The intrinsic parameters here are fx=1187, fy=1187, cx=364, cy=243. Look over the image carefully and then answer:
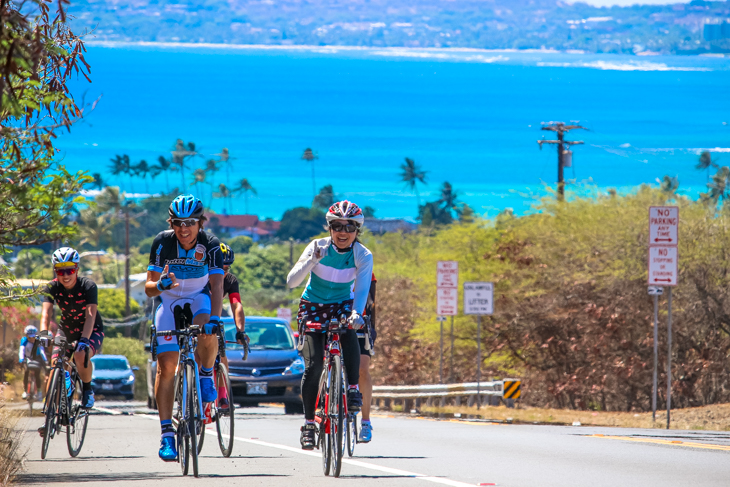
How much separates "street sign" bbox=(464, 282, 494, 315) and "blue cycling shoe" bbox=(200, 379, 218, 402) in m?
14.4

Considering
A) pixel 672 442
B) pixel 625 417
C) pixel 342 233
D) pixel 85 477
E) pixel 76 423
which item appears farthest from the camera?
pixel 625 417

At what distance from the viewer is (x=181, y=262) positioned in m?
9.27

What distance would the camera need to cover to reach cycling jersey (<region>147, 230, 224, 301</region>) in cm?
927

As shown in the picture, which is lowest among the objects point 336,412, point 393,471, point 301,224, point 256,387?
point 393,471

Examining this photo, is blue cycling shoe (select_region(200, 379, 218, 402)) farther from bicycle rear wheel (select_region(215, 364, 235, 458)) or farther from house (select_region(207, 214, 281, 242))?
house (select_region(207, 214, 281, 242))

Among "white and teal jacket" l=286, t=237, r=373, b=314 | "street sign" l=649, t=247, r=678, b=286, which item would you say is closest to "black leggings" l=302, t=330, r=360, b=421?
"white and teal jacket" l=286, t=237, r=373, b=314

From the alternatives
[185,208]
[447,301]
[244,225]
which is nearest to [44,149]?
[185,208]

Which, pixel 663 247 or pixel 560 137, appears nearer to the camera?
pixel 663 247

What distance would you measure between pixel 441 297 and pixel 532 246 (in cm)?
785

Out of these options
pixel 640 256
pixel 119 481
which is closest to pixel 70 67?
pixel 119 481

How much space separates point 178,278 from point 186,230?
1.27 ft

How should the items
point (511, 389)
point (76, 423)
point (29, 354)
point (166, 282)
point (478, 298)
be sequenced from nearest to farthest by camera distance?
point (166, 282)
point (76, 423)
point (29, 354)
point (511, 389)
point (478, 298)

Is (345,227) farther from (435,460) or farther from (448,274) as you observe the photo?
(448,274)

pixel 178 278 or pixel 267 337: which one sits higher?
pixel 178 278
